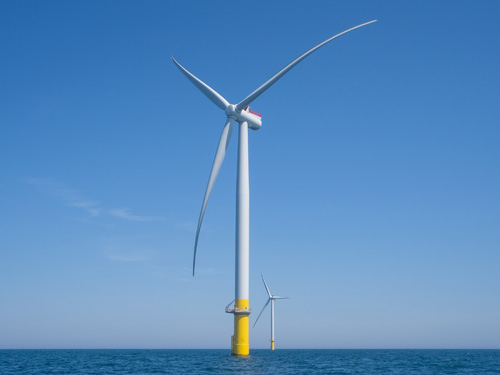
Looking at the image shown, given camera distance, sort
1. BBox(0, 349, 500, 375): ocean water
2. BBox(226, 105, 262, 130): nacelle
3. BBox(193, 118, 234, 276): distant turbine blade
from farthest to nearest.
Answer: BBox(226, 105, 262, 130): nacelle, BBox(193, 118, 234, 276): distant turbine blade, BBox(0, 349, 500, 375): ocean water

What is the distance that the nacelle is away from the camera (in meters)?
74.6

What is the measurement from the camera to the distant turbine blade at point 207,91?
250 ft

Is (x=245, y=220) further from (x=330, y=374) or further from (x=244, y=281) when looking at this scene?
(x=330, y=374)

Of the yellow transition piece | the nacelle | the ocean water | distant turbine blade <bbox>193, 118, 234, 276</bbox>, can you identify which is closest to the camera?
the ocean water

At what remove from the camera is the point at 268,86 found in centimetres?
6994

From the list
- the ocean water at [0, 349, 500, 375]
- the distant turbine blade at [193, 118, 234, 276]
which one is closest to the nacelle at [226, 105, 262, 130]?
the distant turbine blade at [193, 118, 234, 276]

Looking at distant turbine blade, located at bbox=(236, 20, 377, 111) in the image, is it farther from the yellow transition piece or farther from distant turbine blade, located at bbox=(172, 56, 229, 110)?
the yellow transition piece

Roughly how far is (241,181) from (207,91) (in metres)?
15.9

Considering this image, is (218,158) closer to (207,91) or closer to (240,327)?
(207,91)

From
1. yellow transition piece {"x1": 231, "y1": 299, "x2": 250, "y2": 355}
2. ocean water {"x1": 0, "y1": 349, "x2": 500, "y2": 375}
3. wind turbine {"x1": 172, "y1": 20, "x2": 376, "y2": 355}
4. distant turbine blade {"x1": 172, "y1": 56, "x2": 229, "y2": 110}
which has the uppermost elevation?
distant turbine blade {"x1": 172, "y1": 56, "x2": 229, "y2": 110}

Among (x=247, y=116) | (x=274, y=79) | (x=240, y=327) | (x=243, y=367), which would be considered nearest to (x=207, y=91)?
(x=247, y=116)

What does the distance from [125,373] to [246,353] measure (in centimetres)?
1547

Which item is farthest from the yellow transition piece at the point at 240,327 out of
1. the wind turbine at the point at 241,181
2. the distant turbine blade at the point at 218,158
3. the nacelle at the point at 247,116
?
the nacelle at the point at 247,116

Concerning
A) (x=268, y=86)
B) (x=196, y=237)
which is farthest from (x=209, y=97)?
(x=196, y=237)
